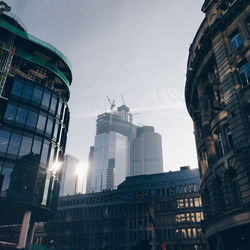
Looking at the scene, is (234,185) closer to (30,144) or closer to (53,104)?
(30,144)

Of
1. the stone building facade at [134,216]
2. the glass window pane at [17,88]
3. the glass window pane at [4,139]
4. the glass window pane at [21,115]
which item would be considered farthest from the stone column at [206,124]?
the stone building facade at [134,216]

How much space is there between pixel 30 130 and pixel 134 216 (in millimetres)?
53661

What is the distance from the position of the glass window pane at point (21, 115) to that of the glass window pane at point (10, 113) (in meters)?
0.64

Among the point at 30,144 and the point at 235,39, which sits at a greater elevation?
the point at 235,39

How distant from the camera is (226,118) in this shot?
22.4m

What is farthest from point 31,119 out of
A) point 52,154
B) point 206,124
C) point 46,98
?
point 206,124

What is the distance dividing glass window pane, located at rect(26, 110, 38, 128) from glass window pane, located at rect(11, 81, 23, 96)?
146 inches

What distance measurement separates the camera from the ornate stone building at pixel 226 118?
19.4 metres

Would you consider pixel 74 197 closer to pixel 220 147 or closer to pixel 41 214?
pixel 41 214

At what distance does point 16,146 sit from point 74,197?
6283 cm

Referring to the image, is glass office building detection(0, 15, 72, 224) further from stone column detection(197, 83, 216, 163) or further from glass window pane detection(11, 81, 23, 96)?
stone column detection(197, 83, 216, 163)

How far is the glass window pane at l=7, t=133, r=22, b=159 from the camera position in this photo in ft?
126

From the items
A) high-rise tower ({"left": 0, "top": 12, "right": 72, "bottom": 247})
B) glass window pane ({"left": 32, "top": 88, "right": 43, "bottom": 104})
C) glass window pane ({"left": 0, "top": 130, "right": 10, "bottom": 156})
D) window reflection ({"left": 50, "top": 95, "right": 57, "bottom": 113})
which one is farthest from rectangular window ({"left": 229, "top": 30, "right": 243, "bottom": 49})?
glass window pane ({"left": 0, "top": 130, "right": 10, "bottom": 156})

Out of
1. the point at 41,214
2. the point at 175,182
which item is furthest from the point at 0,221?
the point at 175,182
